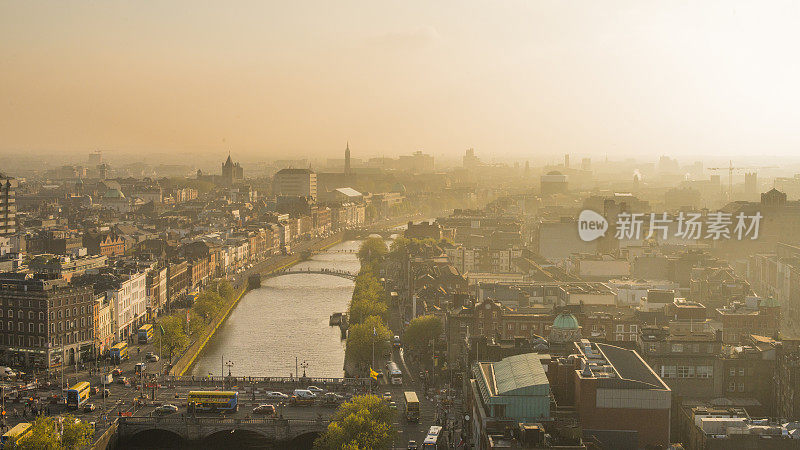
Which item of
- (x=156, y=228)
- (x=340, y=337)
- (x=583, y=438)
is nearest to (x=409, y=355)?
(x=340, y=337)

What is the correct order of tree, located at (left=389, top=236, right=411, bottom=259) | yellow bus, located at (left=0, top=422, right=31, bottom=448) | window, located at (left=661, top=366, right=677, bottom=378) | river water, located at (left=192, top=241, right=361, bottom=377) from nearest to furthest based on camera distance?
yellow bus, located at (left=0, top=422, right=31, bottom=448) → window, located at (left=661, top=366, right=677, bottom=378) → river water, located at (left=192, top=241, right=361, bottom=377) → tree, located at (left=389, top=236, right=411, bottom=259)

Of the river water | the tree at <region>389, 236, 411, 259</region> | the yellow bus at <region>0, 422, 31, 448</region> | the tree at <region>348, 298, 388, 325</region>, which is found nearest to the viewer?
the yellow bus at <region>0, 422, 31, 448</region>

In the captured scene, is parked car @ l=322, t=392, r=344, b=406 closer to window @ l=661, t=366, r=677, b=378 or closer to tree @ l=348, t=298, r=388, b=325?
window @ l=661, t=366, r=677, b=378

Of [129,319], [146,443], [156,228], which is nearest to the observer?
[146,443]

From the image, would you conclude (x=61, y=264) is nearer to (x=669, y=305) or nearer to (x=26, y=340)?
(x=26, y=340)

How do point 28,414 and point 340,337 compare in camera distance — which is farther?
point 340,337

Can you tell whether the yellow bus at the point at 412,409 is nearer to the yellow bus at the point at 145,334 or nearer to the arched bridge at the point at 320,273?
the yellow bus at the point at 145,334

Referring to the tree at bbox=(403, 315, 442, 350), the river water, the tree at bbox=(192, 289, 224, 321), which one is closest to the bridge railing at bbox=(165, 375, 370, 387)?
the river water
